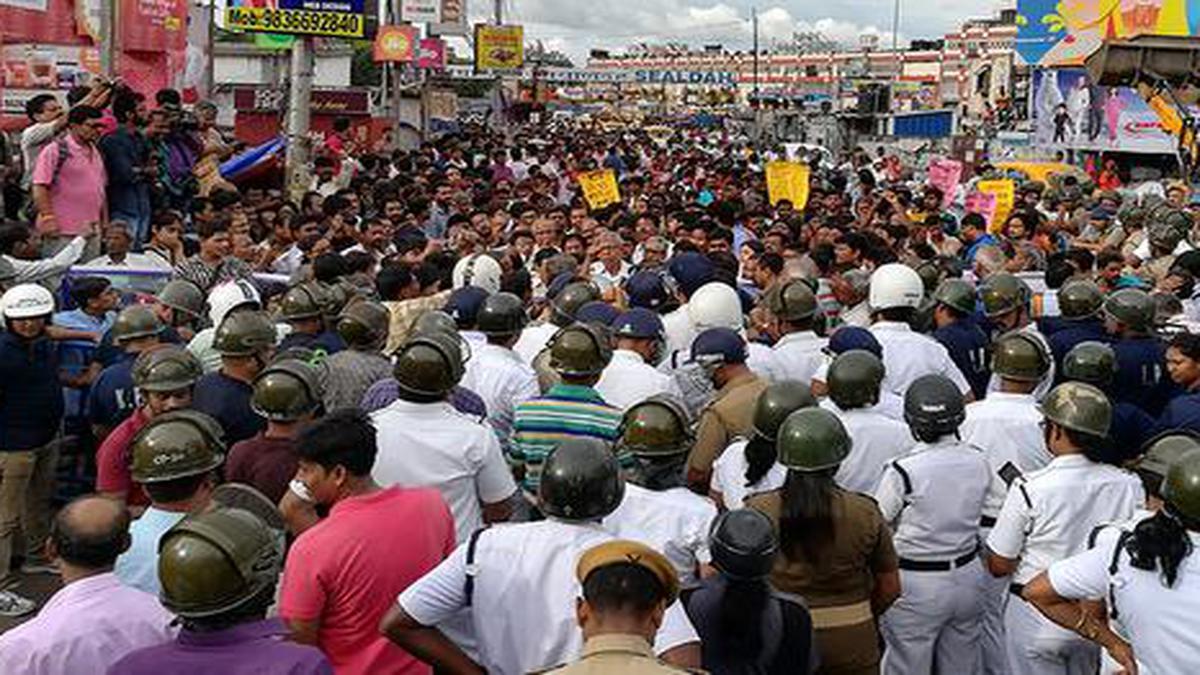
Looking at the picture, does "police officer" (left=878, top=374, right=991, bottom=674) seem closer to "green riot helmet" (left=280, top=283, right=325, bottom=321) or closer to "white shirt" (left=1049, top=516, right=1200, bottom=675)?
"white shirt" (left=1049, top=516, right=1200, bottom=675)

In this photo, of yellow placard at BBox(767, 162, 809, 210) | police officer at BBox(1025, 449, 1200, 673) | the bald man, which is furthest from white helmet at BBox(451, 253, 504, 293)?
yellow placard at BBox(767, 162, 809, 210)

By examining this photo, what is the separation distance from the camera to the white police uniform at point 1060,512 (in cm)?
475

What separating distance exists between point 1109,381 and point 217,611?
4497mm

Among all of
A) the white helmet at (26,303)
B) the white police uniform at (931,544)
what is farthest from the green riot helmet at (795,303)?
the white helmet at (26,303)

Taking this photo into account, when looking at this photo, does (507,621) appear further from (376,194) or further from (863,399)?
(376,194)

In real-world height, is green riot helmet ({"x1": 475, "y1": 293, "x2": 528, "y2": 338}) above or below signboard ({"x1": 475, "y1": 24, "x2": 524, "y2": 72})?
below

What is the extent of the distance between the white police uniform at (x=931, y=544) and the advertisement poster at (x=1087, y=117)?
29617 millimetres

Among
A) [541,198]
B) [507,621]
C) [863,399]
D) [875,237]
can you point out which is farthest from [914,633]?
[541,198]

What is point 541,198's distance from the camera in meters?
14.9

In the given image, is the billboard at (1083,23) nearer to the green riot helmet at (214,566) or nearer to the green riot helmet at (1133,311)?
the green riot helmet at (1133,311)

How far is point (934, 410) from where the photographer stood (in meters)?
5.04

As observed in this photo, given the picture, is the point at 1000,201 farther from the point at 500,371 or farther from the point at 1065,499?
the point at 1065,499

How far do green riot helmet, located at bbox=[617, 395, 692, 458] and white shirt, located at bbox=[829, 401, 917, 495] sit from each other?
1.14 metres

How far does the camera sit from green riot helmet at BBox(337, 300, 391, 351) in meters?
6.13
